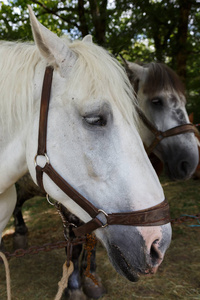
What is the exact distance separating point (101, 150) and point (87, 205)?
0.29 metres

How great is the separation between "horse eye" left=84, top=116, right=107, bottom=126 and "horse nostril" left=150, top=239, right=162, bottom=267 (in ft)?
2.07

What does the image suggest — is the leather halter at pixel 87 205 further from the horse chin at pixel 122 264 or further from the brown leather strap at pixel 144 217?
the horse chin at pixel 122 264

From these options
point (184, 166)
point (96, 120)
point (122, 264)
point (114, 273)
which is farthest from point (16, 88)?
point (114, 273)

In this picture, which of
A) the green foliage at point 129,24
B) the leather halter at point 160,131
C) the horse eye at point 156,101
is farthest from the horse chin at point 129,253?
the green foliage at point 129,24

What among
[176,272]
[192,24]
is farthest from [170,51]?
[176,272]

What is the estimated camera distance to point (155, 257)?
1.19 metres

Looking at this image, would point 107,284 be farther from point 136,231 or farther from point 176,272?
point 136,231

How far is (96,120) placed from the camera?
120 centimetres

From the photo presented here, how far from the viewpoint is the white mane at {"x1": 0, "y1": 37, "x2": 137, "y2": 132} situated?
1234 millimetres

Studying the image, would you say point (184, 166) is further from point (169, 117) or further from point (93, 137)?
point (93, 137)

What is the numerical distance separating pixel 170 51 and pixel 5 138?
209 inches

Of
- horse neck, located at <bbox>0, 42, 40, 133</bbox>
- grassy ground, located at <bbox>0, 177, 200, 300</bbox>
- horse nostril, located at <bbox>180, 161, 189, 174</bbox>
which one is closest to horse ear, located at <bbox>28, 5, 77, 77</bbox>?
horse neck, located at <bbox>0, 42, 40, 133</bbox>

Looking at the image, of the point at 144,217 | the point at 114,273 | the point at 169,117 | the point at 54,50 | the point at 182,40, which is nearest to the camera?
the point at 144,217

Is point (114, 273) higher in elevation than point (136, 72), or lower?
lower
